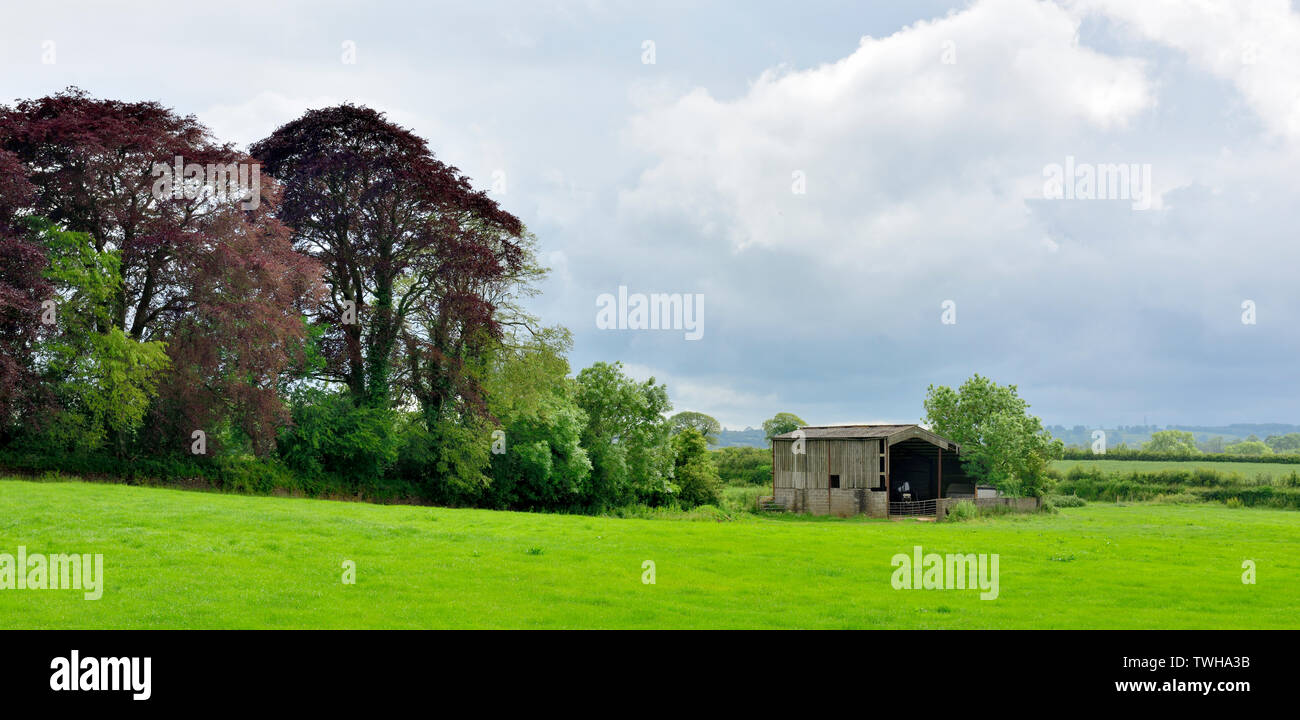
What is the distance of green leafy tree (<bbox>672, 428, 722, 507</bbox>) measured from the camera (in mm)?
58844

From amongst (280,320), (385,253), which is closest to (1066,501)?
(385,253)

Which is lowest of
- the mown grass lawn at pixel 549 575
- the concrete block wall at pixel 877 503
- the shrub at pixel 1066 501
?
the shrub at pixel 1066 501

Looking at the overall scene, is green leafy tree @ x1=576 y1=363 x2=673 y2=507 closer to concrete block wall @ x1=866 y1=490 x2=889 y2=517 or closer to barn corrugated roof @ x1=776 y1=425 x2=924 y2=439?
barn corrugated roof @ x1=776 y1=425 x2=924 y2=439

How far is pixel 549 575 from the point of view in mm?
17891

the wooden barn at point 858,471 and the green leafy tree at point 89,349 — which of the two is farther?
the wooden barn at point 858,471

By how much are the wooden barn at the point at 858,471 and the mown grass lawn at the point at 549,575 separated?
2343 centimetres

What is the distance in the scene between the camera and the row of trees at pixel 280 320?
35.0 m

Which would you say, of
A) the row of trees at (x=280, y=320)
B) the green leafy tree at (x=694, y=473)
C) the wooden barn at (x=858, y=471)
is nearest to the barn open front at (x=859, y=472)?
the wooden barn at (x=858, y=471)

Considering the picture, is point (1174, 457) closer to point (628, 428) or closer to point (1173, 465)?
point (1173, 465)

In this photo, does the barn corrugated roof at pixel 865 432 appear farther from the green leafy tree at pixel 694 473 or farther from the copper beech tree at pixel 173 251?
the copper beech tree at pixel 173 251

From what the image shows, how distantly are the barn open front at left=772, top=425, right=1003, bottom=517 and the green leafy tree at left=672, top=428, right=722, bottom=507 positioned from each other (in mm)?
4129

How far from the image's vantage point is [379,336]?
45.1 metres

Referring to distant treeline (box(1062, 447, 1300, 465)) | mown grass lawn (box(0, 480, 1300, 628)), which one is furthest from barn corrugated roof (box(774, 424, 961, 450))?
distant treeline (box(1062, 447, 1300, 465))

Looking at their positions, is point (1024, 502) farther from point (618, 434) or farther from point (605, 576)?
point (605, 576)
